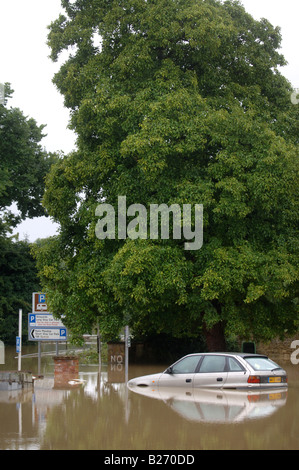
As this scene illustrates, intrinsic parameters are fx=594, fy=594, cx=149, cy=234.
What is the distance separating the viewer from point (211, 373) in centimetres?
1422

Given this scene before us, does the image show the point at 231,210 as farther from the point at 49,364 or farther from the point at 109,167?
the point at 49,364

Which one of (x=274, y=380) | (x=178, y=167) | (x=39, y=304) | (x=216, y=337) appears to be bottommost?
(x=274, y=380)

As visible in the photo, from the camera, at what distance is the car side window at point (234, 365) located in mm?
13897

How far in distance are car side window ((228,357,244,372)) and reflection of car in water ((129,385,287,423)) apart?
0.50m

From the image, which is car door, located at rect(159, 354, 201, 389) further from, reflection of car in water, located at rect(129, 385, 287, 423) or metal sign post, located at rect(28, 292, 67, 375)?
metal sign post, located at rect(28, 292, 67, 375)

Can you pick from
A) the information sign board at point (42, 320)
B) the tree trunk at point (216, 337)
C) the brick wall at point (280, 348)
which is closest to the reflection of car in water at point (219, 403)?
the tree trunk at point (216, 337)

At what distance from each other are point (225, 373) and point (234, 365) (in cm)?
28

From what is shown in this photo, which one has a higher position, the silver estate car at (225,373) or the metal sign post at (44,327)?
the metal sign post at (44,327)

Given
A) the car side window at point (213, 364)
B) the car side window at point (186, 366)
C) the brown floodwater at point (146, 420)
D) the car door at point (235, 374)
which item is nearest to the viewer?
the brown floodwater at point (146, 420)

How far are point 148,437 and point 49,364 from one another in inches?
766

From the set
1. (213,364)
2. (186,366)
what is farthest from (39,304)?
(213,364)

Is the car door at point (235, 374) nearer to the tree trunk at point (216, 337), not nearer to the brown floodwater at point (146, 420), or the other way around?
the brown floodwater at point (146, 420)

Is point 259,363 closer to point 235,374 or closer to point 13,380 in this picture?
point 235,374
